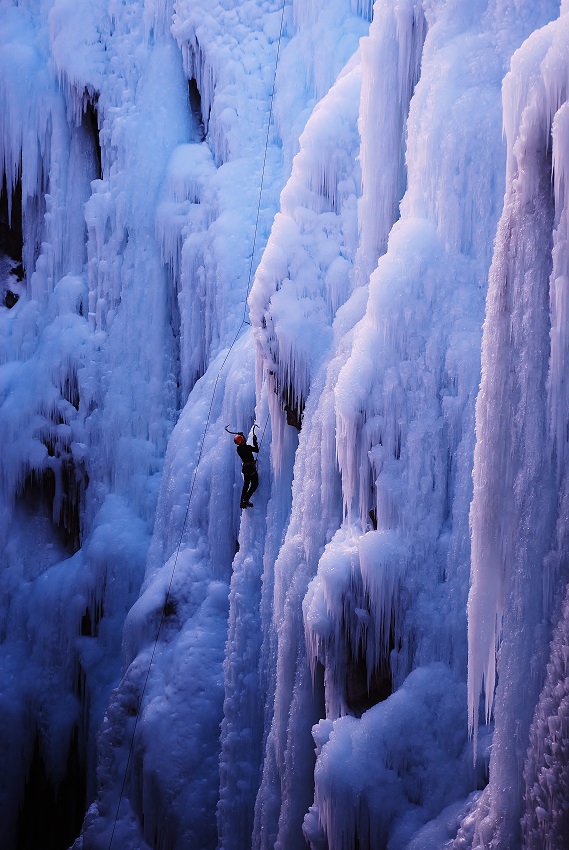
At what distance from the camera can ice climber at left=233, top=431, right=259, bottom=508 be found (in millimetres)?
6863

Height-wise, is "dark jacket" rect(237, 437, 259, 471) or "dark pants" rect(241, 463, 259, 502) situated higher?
"dark jacket" rect(237, 437, 259, 471)

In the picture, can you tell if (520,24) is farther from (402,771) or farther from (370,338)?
(402,771)

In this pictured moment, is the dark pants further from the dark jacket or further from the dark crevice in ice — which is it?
the dark crevice in ice

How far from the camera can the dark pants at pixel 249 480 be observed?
6.93 meters

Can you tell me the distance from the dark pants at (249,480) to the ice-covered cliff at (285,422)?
15 centimetres

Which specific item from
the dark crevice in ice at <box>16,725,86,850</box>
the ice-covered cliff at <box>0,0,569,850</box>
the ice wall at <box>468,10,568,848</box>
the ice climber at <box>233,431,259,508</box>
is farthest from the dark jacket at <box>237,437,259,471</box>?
the dark crevice in ice at <box>16,725,86,850</box>

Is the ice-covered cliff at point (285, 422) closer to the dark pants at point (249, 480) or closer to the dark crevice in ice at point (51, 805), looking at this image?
the dark crevice in ice at point (51, 805)

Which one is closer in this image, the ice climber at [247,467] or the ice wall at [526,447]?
the ice wall at [526,447]

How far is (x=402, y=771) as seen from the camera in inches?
183

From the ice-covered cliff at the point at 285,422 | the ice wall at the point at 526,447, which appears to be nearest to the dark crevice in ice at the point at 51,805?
the ice-covered cliff at the point at 285,422

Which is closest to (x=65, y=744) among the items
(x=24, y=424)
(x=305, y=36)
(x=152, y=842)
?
(x=152, y=842)

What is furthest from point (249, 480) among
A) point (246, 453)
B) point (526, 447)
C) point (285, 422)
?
point (526, 447)

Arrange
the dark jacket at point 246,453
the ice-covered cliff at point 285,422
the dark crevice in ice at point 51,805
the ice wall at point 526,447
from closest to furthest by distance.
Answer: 1. the ice wall at point 526,447
2. the ice-covered cliff at point 285,422
3. the dark jacket at point 246,453
4. the dark crevice in ice at point 51,805

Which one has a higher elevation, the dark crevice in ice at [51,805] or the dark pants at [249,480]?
the dark pants at [249,480]
